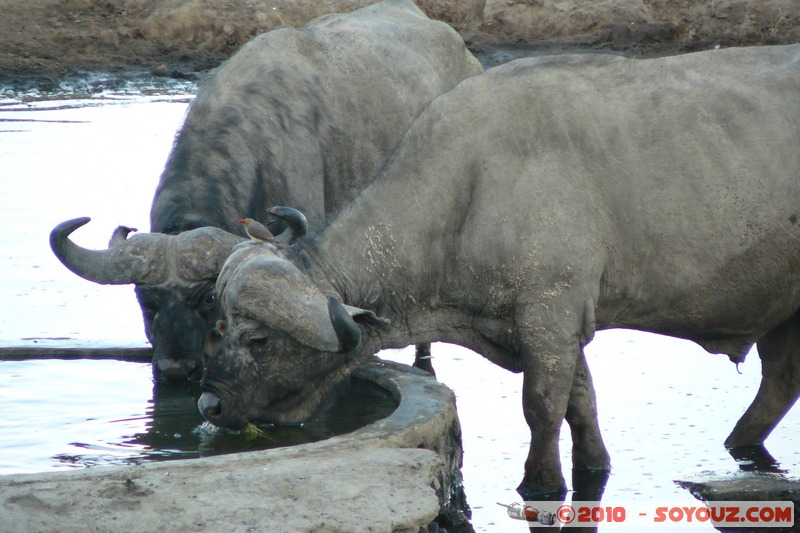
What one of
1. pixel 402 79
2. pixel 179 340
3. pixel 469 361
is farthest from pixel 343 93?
pixel 179 340

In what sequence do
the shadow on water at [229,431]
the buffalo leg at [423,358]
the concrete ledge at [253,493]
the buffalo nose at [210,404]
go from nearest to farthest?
the concrete ledge at [253,493], the buffalo nose at [210,404], the shadow on water at [229,431], the buffalo leg at [423,358]

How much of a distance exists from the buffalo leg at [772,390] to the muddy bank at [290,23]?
716 inches

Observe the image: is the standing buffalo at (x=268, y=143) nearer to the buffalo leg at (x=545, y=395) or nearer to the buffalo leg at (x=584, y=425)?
the buffalo leg at (x=545, y=395)

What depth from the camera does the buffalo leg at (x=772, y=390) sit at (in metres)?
7.21

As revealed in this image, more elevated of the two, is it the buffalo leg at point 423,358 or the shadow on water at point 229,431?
the shadow on water at point 229,431

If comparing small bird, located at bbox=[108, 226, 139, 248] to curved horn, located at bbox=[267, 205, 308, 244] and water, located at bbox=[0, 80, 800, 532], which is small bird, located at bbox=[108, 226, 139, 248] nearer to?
water, located at bbox=[0, 80, 800, 532]

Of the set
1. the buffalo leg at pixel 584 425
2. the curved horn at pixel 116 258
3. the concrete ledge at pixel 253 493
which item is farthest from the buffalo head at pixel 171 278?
the buffalo leg at pixel 584 425

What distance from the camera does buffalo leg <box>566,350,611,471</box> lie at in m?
6.65

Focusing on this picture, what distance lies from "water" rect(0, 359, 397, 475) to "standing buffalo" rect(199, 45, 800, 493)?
0.36m

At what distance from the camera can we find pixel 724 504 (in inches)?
251

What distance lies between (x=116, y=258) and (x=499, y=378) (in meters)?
2.51

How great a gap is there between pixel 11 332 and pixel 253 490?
4.69 meters

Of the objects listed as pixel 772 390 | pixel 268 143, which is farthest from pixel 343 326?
pixel 268 143

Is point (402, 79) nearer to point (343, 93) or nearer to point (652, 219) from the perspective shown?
point (343, 93)
